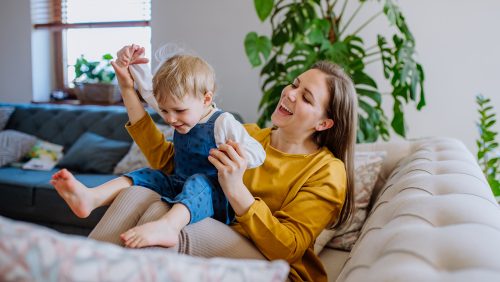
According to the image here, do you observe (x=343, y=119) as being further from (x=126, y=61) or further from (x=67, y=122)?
(x=67, y=122)

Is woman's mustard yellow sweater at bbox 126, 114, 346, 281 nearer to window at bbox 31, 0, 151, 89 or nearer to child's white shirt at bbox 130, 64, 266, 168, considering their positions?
child's white shirt at bbox 130, 64, 266, 168

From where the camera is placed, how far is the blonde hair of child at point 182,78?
1.24 m

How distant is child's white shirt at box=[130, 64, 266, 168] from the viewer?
1.18 m

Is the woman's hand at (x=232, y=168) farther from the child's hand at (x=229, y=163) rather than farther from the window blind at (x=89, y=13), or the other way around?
the window blind at (x=89, y=13)

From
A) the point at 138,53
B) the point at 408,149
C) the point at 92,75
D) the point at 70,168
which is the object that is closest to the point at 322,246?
the point at 408,149

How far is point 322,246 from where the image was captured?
1832 mm

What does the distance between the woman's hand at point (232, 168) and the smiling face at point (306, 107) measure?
0.33 metres

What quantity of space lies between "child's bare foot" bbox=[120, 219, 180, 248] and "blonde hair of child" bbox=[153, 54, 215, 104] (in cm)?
38

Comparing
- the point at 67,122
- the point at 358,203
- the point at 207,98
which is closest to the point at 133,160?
the point at 67,122

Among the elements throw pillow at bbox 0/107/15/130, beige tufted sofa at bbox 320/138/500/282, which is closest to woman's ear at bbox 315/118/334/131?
beige tufted sofa at bbox 320/138/500/282

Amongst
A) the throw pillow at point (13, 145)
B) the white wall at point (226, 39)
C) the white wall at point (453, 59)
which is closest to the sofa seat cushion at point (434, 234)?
the white wall at point (453, 59)

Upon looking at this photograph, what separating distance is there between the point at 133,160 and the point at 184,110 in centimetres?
207

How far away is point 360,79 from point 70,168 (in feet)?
7.21

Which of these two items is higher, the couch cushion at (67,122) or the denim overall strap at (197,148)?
the denim overall strap at (197,148)
